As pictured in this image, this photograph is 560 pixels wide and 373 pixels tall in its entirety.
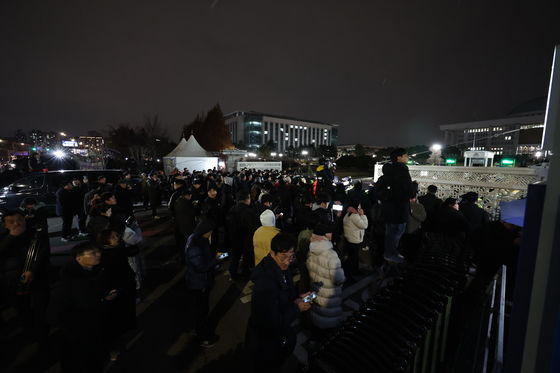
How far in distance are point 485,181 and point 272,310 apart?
12587 mm

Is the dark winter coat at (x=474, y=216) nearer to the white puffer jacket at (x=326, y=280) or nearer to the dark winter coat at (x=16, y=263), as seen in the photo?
the white puffer jacket at (x=326, y=280)

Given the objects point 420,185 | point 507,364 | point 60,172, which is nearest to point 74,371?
point 507,364

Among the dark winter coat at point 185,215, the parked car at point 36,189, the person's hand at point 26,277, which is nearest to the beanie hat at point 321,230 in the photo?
the dark winter coat at point 185,215

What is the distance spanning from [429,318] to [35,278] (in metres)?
5.12

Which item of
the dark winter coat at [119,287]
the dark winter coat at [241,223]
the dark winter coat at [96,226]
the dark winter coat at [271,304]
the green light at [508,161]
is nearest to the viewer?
the dark winter coat at [271,304]

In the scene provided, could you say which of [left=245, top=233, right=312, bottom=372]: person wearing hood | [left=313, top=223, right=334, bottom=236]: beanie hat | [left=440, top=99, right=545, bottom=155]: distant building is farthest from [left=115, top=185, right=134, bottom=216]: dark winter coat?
[left=440, top=99, right=545, bottom=155]: distant building

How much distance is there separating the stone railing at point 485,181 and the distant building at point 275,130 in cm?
9219

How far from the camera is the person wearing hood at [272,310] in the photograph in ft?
7.36

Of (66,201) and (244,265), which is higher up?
(66,201)

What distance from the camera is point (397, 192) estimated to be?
13.9 feet

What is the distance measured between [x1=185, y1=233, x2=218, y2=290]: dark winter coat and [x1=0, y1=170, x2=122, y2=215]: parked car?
8.45 m

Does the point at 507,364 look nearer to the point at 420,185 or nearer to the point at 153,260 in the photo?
the point at 153,260

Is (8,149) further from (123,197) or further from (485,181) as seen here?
(485,181)

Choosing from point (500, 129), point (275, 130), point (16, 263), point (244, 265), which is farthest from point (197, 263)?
point (275, 130)
